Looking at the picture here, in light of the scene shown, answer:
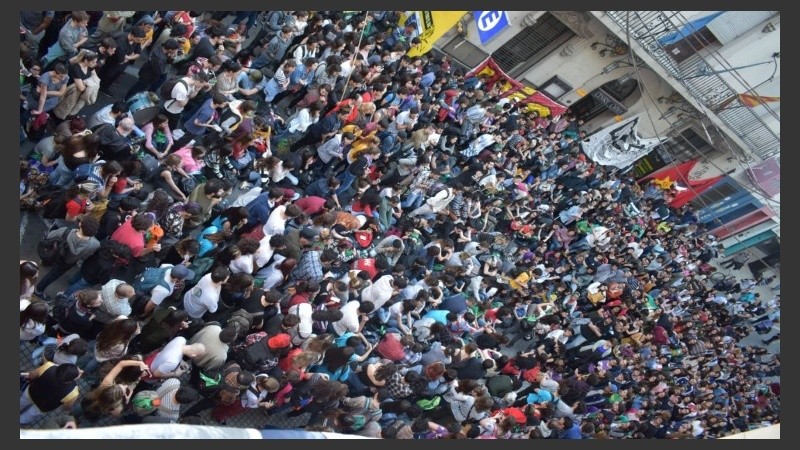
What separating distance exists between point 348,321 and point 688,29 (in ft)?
52.7

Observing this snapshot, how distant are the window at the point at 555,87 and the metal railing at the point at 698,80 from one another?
2.26 metres

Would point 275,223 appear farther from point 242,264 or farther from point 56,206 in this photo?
point 56,206

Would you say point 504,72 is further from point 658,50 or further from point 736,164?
point 736,164

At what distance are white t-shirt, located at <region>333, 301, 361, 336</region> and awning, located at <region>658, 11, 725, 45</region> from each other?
50.6ft

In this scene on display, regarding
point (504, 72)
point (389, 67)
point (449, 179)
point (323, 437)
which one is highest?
point (504, 72)

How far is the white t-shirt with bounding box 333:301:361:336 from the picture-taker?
8859 mm

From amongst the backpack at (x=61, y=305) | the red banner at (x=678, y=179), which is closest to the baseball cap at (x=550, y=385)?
the backpack at (x=61, y=305)

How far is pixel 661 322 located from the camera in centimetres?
1567

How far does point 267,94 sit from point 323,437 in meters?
7.14

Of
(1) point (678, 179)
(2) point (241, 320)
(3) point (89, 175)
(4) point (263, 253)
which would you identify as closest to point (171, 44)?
(3) point (89, 175)

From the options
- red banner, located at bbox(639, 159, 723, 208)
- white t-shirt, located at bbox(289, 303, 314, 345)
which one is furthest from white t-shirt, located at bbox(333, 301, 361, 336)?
red banner, located at bbox(639, 159, 723, 208)

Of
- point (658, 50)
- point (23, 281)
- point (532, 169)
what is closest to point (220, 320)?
point (23, 281)

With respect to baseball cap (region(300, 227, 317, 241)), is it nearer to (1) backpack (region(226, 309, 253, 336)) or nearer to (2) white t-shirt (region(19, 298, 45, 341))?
(1) backpack (region(226, 309, 253, 336))

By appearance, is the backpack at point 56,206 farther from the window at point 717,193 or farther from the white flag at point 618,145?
the window at point 717,193
